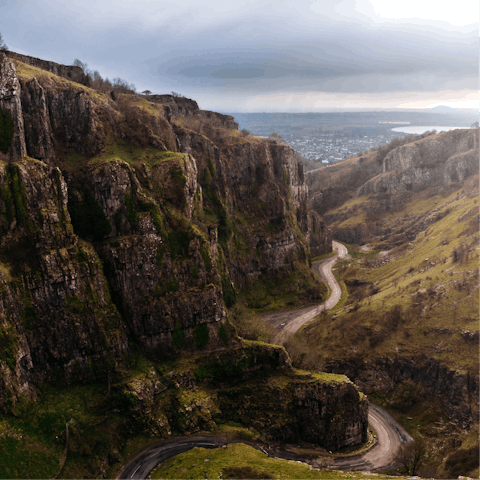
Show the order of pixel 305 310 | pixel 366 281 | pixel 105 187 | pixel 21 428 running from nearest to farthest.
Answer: pixel 21 428, pixel 105 187, pixel 305 310, pixel 366 281

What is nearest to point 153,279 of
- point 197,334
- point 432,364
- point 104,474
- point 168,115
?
point 197,334

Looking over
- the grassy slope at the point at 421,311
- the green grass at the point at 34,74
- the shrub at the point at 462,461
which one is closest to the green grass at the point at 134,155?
the green grass at the point at 34,74

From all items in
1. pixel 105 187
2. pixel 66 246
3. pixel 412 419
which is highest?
pixel 105 187

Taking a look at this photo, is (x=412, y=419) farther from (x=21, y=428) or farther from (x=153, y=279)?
(x=21, y=428)

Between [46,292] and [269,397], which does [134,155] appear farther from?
[269,397]

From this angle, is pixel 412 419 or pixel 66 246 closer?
pixel 66 246

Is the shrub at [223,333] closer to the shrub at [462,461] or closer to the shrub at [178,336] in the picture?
the shrub at [178,336]
